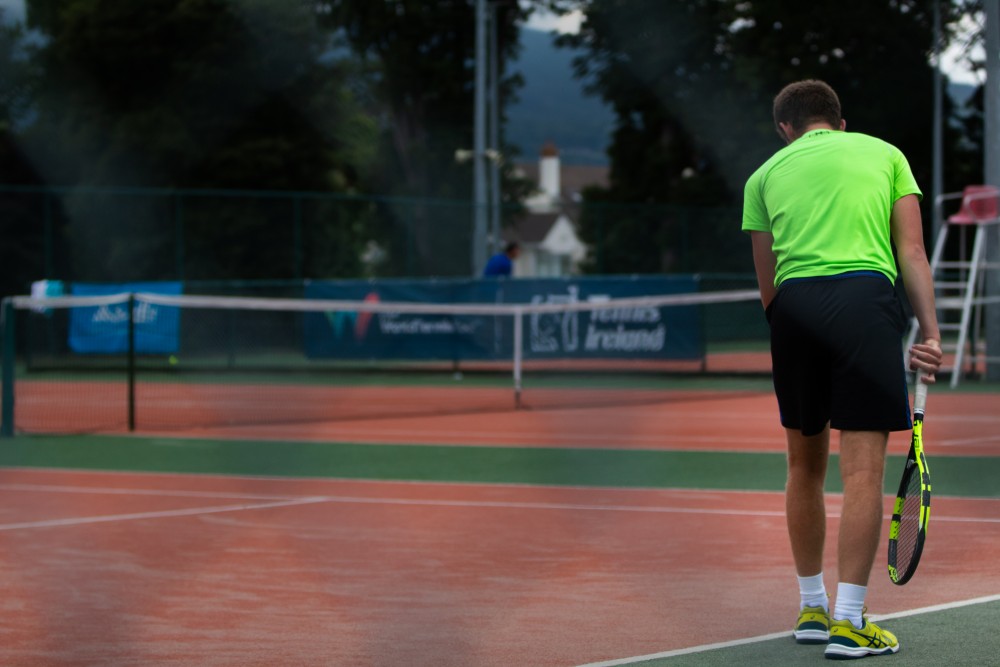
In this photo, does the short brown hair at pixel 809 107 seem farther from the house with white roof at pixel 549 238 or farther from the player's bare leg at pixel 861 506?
the house with white roof at pixel 549 238

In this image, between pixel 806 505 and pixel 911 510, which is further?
pixel 806 505

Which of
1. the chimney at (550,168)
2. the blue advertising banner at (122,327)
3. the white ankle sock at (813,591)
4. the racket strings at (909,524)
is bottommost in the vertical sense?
the white ankle sock at (813,591)

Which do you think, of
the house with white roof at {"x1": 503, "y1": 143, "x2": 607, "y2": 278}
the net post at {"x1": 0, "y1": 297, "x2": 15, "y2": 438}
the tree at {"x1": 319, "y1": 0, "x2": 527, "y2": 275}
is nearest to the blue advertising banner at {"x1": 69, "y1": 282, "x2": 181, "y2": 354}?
the net post at {"x1": 0, "y1": 297, "x2": 15, "y2": 438}

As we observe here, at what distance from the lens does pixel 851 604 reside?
4777 millimetres

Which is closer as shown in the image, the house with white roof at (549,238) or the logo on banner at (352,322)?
the logo on banner at (352,322)

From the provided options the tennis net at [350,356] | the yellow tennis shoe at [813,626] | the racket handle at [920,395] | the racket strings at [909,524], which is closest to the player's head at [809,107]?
the racket handle at [920,395]

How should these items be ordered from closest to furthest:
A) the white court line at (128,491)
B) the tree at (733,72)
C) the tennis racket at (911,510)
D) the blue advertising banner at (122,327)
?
the tennis racket at (911,510) → the white court line at (128,491) → the blue advertising banner at (122,327) → the tree at (733,72)

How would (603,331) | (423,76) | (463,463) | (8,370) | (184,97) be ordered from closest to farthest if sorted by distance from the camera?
(463,463), (8,370), (603,331), (184,97), (423,76)

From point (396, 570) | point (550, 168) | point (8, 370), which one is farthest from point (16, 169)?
point (550, 168)

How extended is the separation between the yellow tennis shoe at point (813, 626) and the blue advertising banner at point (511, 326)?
636 inches

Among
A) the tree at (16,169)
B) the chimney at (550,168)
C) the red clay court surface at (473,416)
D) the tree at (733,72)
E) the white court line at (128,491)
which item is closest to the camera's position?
the white court line at (128,491)

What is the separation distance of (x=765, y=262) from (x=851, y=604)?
3.46 feet

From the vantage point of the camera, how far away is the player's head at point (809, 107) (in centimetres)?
507

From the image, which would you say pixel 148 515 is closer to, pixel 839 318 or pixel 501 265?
pixel 839 318
